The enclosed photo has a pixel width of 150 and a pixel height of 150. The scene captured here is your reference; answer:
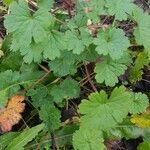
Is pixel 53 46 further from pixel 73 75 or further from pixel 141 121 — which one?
pixel 141 121

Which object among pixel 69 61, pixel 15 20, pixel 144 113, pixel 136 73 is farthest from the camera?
pixel 136 73

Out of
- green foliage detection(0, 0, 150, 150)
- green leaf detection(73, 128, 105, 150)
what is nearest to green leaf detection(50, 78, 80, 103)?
green foliage detection(0, 0, 150, 150)

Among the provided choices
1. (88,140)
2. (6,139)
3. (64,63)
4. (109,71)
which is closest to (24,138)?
(6,139)

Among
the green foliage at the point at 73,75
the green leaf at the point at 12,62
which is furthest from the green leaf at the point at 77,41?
the green leaf at the point at 12,62

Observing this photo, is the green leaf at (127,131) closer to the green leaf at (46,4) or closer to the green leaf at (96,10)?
the green leaf at (96,10)

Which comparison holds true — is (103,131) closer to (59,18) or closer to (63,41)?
(63,41)

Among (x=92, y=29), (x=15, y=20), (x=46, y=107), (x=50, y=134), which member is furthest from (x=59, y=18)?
(x=50, y=134)

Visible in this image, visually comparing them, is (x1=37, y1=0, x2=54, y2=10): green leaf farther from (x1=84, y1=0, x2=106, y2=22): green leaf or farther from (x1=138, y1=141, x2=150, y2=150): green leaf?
(x1=138, y1=141, x2=150, y2=150): green leaf
